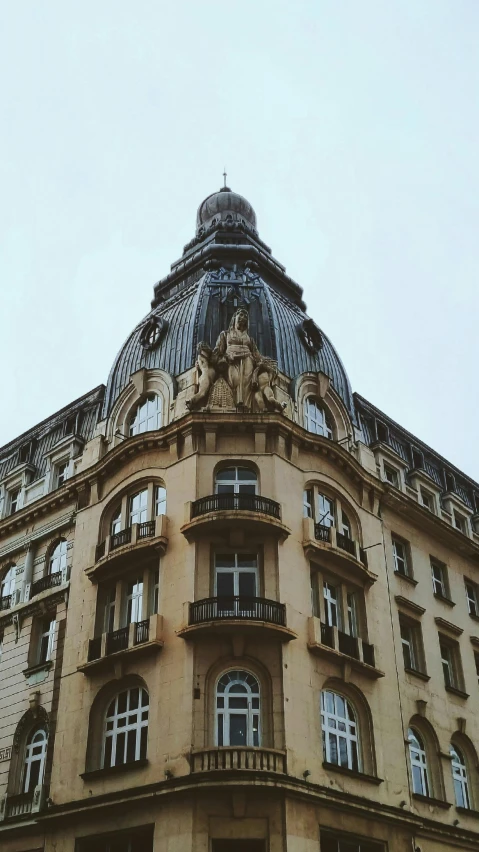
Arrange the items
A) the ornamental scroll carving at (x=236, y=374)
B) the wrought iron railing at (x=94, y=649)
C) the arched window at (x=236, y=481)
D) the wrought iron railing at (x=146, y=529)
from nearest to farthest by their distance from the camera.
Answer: the wrought iron railing at (x=94, y=649), the wrought iron railing at (x=146, y=529), the arched window at (x=236, y=481), the ornamental scroll carving at (x=236, y=374)

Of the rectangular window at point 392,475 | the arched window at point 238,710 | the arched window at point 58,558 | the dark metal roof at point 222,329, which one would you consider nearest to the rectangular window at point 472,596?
the rectangular window at point 392,475

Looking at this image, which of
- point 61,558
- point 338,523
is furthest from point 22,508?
point 338,523

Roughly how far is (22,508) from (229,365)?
43.8 ft

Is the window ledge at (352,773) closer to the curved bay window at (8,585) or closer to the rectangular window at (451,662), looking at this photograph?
the rectangular window at (451,662)

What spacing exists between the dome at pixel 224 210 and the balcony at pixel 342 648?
86.8 feet

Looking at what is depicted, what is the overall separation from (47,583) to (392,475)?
57.3 ft

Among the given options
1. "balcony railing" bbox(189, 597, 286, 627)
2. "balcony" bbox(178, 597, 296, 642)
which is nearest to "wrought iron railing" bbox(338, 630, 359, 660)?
"balcony" bbox(178, 597, 296, 642)

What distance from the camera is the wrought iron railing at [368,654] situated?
110 feet

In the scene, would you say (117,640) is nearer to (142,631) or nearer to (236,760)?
(142,631)

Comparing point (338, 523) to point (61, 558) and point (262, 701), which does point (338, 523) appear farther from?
point (61, 558)

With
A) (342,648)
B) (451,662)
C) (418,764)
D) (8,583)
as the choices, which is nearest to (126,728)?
(342,648)

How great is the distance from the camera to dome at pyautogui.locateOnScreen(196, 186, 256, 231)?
50375 mm

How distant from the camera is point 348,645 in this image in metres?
33.1

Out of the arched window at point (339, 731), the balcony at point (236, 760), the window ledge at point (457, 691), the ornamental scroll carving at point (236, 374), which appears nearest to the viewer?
the balcony at point (236, 760)
